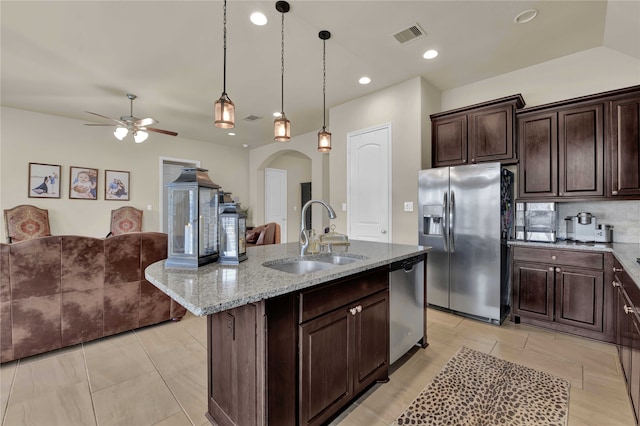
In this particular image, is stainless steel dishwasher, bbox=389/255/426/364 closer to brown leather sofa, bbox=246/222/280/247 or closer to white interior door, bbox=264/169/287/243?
brown leather sofa, bbox=246/222/280/247

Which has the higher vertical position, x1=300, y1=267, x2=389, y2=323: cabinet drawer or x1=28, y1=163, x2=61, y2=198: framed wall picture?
x1=28, y1=163, x2=61, y2=198: framed wall picture

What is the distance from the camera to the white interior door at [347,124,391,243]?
396cm

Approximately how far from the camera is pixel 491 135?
3268 millimetres

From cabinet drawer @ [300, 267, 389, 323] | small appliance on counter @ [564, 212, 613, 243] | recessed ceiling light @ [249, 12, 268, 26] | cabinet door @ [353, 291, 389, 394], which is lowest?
cabinet door @ [353, 291, 389, 394]

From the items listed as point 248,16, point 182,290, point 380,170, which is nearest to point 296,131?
point 380,170

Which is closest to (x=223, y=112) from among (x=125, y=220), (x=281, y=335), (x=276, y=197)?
(x=281, y=335)

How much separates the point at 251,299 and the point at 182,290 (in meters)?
0.31

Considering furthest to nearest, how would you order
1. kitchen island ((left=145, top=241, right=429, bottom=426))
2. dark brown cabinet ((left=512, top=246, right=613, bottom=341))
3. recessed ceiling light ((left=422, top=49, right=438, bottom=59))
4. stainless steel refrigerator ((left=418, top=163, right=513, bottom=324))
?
recessed ceiling light ((left=422, top=49, right=438, bottom=59)) → stainless steel refrigerator ((left=418, top=163, right=513, bottom=324)) → dark brown cabinet ((left=512, top=246, right=613, bottom=341)) → kitchen island ((left=145, top=241, right=429, bottom=426))

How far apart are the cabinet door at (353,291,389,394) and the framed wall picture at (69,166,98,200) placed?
596cm

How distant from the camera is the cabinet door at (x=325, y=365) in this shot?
141 cm

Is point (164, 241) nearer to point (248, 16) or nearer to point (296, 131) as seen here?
point (248, 16)

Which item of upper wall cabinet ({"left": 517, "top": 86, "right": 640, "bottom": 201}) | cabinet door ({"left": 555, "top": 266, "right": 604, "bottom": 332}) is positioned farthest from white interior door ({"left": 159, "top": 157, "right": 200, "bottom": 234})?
cabinet door ({"left": 555, "top": 266, "right": 604, "bottom": 332})

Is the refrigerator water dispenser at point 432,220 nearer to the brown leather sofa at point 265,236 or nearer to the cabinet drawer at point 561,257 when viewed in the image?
the cabinet drawer at point 561,257

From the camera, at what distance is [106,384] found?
200cm
